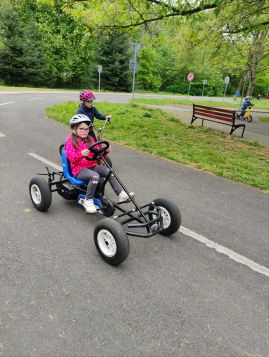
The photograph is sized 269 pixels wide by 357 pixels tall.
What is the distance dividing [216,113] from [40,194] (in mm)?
9328

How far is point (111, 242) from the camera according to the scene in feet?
11.1

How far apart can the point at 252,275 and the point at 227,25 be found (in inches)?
404

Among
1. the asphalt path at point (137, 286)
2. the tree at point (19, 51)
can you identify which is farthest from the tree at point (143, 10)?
the tree at point (19, 51)

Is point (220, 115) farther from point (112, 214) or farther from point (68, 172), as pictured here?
point (112, 214)

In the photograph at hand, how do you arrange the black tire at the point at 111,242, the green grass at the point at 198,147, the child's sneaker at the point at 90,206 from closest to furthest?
the black tire at the point at 111,242 → the child's sneaker at the point at 90,206 → the green grass at the point at 198,147

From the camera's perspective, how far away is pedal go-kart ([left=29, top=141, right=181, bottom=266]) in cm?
330

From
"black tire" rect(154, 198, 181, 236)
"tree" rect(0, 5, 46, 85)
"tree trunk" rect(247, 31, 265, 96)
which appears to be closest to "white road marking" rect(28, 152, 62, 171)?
"black tire" rect(154, 198, 181, 236)

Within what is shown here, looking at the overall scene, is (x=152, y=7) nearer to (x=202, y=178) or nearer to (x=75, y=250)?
(x=202, y=178)

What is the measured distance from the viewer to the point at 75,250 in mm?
3643

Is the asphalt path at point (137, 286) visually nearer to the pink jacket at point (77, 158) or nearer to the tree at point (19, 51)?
the pink jacket at point (77, 158)

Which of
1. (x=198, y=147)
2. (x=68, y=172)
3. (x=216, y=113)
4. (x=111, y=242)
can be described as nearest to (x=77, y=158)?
(x=68, y=172)

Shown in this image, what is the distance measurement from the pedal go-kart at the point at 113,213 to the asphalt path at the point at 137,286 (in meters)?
0.17

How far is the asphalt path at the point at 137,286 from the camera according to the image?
2.47 meters

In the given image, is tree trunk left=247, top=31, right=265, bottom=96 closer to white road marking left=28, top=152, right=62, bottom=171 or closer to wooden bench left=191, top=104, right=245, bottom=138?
wooden bench left=191, top=104, right=245, bottom=138
